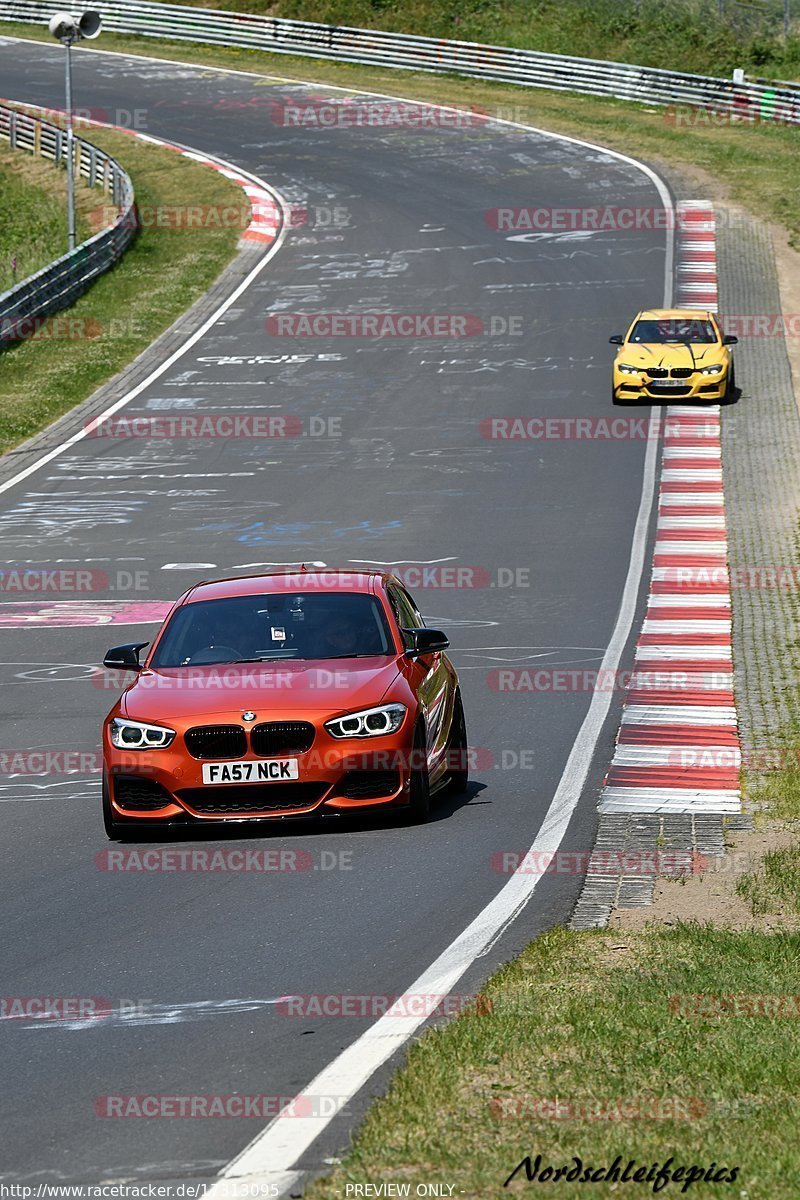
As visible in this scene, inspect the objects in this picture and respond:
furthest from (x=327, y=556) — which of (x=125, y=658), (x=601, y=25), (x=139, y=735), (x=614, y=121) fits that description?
(x=601, y=25)

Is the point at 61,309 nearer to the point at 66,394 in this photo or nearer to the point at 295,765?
the point at 66,394

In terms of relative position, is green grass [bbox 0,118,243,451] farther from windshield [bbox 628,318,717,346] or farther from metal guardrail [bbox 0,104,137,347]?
windshield [bbox 628,318,717,346]

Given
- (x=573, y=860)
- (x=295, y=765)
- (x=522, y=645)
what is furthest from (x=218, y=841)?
(x=522, y=645)

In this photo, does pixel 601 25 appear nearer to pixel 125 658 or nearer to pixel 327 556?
pixel 327 556

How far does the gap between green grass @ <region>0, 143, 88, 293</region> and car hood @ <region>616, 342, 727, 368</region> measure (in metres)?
18.2

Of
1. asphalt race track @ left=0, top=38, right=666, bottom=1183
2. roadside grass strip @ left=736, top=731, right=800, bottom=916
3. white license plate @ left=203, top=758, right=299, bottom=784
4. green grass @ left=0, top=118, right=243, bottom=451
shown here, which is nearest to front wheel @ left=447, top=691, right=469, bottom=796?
asphalt race track @ left=0, top=38, right=666, bottom=1183

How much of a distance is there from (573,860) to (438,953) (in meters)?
2.07

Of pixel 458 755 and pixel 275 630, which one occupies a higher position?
pixel 275 630

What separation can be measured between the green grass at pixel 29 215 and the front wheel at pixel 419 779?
116ft

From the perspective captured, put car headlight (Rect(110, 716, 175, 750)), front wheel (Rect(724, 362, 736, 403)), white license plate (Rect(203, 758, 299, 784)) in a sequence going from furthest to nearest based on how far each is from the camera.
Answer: front wheel (Rect(724, 362, 736, 403)), car headlight (Rect(110, 716, 175, 750)), white license plate (Rect(203, 758, 299, 784))

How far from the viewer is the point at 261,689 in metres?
11.0

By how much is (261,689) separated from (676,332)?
2272 cm

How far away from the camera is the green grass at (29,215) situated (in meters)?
47.5

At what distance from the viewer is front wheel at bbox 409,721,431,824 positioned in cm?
1090
